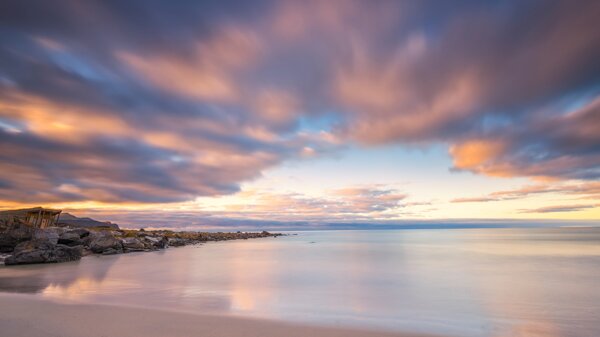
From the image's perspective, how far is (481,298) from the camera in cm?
1244

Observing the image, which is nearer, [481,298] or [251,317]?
[251,317]

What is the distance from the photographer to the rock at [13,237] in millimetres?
27672

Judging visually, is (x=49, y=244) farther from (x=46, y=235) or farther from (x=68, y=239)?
(x=68, y=239)

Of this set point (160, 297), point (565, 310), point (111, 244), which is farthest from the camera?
point (111, 244)

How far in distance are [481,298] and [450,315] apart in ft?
11.9

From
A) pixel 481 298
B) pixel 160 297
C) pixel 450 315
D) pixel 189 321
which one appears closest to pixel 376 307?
pixel 450 315

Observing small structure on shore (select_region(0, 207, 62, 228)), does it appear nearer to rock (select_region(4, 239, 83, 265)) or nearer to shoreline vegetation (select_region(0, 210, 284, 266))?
shoreline vegetation (select_region(0, 210, 284, 266))

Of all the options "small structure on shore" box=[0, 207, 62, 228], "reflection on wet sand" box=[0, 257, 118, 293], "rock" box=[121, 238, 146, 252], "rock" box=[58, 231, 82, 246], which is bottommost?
"reflection on wet sand" box=[0, 257, 118, 293]

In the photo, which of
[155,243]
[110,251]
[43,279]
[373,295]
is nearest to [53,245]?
[110,251]

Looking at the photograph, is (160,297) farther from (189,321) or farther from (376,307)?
(376,307)

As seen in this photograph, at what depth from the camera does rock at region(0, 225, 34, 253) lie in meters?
27.7

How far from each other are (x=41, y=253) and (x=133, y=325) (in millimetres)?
21951

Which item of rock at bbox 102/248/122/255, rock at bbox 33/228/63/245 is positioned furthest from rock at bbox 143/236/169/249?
rock at bbox 33/228/63/245

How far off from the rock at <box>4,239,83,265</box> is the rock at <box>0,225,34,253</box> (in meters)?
4.03
